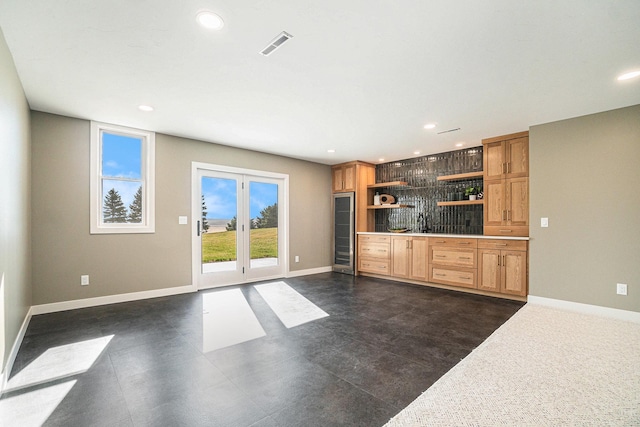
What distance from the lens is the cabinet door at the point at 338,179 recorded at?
666 centimetres

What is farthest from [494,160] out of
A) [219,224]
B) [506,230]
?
[219,224]

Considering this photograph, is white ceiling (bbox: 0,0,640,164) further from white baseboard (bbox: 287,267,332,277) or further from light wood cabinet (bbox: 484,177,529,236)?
white baseboard (bbox: 287,267,332,277)

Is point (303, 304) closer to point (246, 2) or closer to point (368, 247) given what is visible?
point (368, 247)

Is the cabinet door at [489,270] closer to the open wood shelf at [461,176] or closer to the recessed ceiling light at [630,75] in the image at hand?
the open wood shelf at [461,176]

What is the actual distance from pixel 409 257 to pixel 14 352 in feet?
17.1

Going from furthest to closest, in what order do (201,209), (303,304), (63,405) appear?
1. (201,209)
2. (303,304)
3. (63,405)

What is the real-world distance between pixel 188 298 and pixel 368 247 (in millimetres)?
3541

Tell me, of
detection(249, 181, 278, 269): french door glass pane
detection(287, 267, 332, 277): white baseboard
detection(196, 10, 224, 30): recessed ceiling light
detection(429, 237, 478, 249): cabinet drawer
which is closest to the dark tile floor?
detection(429, 237, 478, 249): cabinet drawer

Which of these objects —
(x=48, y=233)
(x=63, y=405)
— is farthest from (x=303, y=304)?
(x=48, y=233)

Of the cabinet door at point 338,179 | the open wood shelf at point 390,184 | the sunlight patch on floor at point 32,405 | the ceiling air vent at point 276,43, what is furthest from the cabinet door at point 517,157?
the sunlight patch on floor at point 32,405

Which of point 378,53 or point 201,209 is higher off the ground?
point 378,53

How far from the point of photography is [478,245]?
456 cm

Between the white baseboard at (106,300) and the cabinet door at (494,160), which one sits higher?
the cabinet door at (494,160)

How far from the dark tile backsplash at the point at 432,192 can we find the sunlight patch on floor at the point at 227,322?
3740mm
